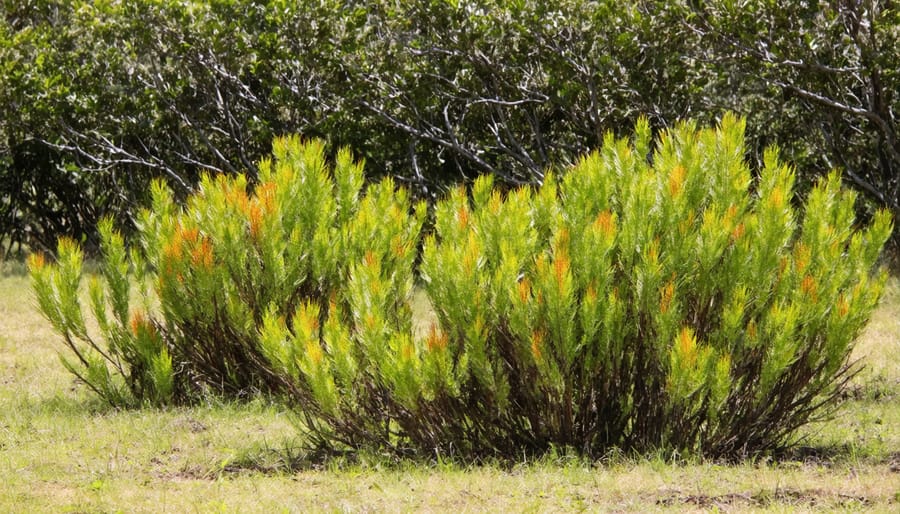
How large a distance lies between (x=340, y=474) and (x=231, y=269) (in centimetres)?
214

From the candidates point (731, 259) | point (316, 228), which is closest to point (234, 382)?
point (316, 228)

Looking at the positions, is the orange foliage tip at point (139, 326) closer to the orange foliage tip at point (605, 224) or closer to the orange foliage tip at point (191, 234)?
the orange foliage tip at point (191, 234)

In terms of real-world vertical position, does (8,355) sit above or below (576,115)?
below

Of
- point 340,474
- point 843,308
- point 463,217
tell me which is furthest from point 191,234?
point 843,308

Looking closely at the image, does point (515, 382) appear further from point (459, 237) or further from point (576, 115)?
point (576, 115)

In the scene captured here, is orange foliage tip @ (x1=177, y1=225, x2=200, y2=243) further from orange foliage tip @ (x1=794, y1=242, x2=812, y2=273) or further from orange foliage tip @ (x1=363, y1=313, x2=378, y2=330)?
orange foliage tip @ (x1=794, y1=242, x2=812, y2=273)

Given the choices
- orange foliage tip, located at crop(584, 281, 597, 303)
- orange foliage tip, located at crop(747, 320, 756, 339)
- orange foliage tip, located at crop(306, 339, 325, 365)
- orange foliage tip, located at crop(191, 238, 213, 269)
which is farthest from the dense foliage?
orange foliage tip, located at crop(306, 339, 325, 365)

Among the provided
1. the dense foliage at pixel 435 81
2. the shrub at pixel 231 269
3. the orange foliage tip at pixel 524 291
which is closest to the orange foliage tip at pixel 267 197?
the shrub at pixel 231 269

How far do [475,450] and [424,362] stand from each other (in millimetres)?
707

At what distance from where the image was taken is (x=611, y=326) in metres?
6.24

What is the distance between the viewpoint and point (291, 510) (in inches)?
219

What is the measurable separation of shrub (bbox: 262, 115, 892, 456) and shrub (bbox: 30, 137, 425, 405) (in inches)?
49.6

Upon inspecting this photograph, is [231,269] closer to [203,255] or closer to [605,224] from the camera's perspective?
[203,255]

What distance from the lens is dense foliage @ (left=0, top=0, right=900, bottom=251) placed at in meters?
11.9
